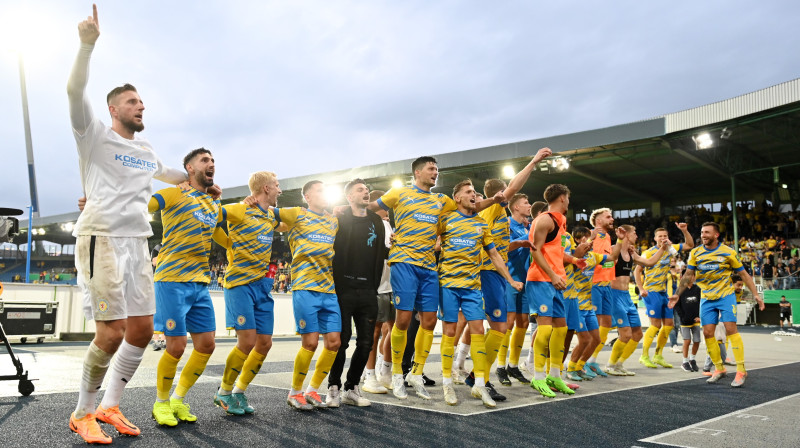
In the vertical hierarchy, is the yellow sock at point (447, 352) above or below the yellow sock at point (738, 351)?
above

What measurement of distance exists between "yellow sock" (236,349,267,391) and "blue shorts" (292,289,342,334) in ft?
1.33

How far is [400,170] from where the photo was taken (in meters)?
27.1

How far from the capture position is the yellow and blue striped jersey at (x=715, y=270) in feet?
24.6

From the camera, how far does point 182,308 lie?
4180mm

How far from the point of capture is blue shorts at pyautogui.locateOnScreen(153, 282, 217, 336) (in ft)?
13.6

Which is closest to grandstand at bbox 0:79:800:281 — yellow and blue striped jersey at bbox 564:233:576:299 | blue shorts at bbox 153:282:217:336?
yellow and blue striped jersey at bbox 564:233:576:299

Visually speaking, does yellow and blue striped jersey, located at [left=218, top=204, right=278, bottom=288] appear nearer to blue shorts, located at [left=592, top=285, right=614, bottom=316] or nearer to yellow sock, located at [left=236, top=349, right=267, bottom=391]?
yellow sock, located at [left=236, top=349, right=267, bottom=391]

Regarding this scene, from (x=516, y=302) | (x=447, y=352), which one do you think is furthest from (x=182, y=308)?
(x=516, y=302)

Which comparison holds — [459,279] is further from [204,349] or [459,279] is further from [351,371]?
[204,349]

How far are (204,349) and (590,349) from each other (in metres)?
5.00

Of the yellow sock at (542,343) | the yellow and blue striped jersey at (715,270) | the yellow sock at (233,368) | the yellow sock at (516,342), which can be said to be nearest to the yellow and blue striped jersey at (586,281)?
the yellow sock at (516,342)

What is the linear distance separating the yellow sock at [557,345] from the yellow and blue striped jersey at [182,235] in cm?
373

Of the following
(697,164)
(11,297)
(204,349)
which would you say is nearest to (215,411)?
(204,349)

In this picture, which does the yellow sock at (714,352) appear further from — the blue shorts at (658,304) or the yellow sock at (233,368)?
the yellow sock at (233,368)
